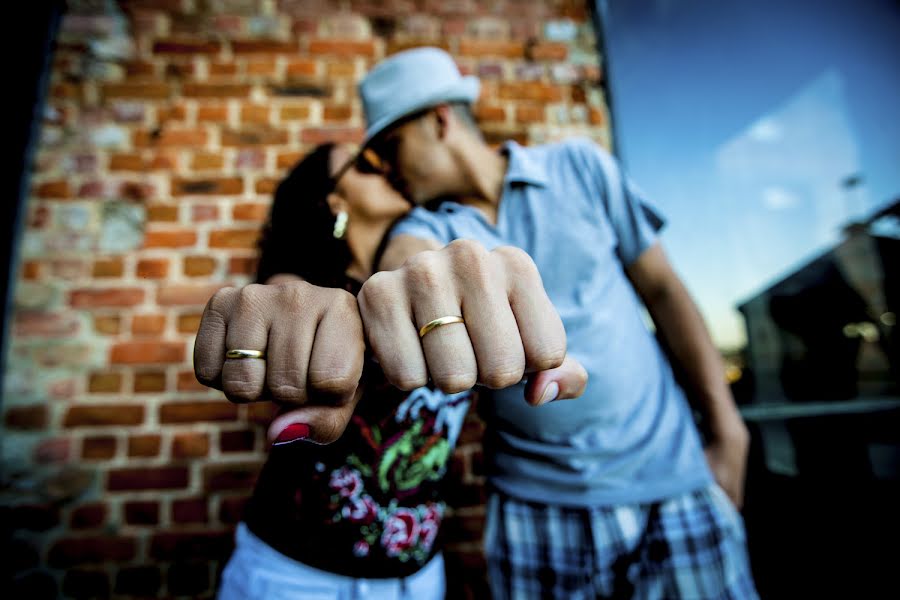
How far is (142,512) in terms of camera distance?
1.06 m

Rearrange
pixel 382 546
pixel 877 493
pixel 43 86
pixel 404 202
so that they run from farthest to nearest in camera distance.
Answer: pixel 877 493 < pixel 43 86 < pixel 404 202 < pixel 382 546

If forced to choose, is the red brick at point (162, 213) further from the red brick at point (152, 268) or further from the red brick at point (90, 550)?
the red brick at point (90, 550)

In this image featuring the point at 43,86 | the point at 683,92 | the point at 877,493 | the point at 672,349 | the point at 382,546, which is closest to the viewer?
the point at 382,546

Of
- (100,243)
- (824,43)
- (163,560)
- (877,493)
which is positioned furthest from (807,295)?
(100,243)

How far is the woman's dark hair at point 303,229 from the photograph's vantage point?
3.34 feet

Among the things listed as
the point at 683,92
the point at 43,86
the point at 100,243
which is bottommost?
the point at 100,243

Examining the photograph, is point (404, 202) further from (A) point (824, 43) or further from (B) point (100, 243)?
(A) point (824, 43)

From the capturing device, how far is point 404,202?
→ 3.56 feet

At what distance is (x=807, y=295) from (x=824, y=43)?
1.16 metres

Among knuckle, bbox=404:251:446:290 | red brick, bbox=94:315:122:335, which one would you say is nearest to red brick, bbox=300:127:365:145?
red brick, bbox=94:315:122:335

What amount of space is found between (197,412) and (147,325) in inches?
12.1

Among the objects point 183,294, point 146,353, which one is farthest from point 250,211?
point 146,353

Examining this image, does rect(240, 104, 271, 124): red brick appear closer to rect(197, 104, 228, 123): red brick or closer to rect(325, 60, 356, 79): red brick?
rect(197, 104, 228, 123): red brick

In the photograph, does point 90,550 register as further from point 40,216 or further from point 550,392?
point 550,392
